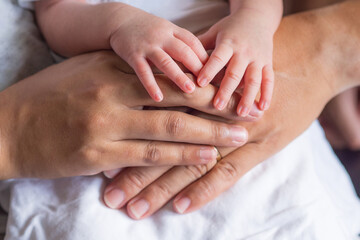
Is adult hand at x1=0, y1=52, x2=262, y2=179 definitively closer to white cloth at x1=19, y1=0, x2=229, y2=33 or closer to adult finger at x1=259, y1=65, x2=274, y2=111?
adult finger at x1=259, y1=65, x2=274, y2=111

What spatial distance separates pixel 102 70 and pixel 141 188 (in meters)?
0.25

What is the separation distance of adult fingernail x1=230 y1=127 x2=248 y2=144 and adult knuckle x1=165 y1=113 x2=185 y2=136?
4.0 inches

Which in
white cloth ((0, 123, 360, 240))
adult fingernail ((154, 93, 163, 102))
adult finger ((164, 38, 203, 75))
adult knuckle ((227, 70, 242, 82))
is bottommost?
white cloth ((0, 123, 360, 240))

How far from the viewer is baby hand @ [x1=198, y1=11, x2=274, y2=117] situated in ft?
2.26

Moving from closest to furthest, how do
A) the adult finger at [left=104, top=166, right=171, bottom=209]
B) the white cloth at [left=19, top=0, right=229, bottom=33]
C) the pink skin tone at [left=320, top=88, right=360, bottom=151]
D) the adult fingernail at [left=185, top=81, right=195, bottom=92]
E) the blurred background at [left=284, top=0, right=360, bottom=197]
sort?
1. the adult fingernail at [left=185, top=81, right=195, bottom=92]
2. the adult finger at [left=104, top=166, right=171, bottom=209]
3. the white cloth at [left=19, top=0, right=229, bottom=33]
4. the blurred background at [left=284, top=0, right=360, bottom=197]
5. the pink skin tone at [left=320, top=88, right=360, bottom=151]

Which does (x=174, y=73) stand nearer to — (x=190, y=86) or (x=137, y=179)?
(x=190, y=86)

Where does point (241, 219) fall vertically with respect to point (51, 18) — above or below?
below

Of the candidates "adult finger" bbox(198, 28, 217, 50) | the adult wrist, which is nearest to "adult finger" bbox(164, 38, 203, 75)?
"adult finger" bbox(198, 28, 217, 50)

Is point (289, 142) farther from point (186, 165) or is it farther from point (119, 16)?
point (119, 16)

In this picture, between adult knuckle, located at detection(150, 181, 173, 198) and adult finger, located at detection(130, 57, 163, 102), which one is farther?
adult knuckle, located at detection(150, 181, 173, 198)

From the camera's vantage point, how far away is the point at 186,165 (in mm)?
793

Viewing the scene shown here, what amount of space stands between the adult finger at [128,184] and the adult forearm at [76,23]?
0.28 meters

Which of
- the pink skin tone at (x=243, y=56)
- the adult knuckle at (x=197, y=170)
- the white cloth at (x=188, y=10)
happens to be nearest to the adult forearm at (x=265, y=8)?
the pink skin tone at (x=243, y=56)

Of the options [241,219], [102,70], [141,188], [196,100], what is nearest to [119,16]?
[102,70]
